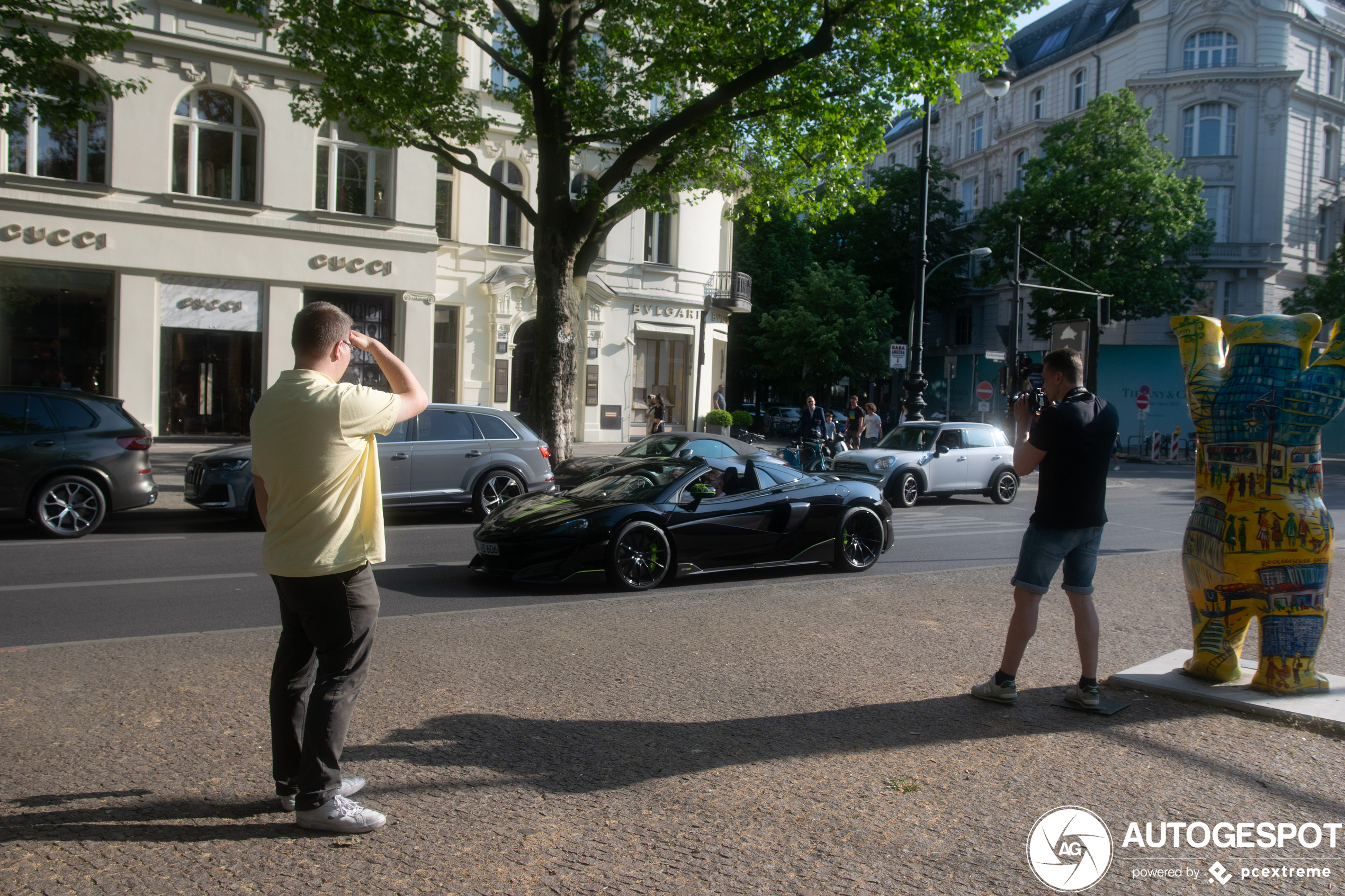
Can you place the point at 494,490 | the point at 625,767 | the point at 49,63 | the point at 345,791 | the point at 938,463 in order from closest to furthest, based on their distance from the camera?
the point at 345,791
the point at 625,767
the point at 49,63
the point at 494,490
the point at 938,463

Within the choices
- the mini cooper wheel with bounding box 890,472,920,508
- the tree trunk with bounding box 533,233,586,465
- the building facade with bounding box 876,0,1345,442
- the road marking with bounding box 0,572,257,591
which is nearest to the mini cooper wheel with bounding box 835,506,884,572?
the road marking with bounding box 0,572,257,591

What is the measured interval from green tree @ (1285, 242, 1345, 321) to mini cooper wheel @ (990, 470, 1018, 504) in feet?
112

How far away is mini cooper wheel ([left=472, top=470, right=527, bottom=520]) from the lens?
13859 millimetres

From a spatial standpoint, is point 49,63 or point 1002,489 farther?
point 1002,489

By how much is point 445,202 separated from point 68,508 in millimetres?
17864

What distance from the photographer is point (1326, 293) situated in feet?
150

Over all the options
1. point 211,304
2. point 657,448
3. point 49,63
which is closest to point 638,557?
point 657,448

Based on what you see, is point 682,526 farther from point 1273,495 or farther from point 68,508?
point 68,508

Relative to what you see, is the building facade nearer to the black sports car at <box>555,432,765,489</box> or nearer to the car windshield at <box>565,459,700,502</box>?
the black sports car at <box>555,432,765,489</box>

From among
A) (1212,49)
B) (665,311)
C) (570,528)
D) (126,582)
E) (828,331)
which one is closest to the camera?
(570,528)

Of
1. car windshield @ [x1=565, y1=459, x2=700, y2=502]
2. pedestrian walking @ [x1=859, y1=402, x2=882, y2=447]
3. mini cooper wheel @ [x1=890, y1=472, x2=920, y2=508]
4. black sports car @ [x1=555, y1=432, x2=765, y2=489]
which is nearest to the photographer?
car windshield @ [x1=565, y1=459, x2=700, y2=502]

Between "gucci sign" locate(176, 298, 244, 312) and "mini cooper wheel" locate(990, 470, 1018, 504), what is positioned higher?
"gucci sign" locate(176, 298, 244, 312)

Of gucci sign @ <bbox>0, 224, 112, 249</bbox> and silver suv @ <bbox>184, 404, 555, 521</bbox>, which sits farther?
gucci sign @ <bbox>0, 224, 112, 249</bbox>

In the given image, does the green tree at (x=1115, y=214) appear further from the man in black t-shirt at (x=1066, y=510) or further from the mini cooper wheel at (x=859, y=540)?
the man in black t-shirt at (x=1066, y=510)
